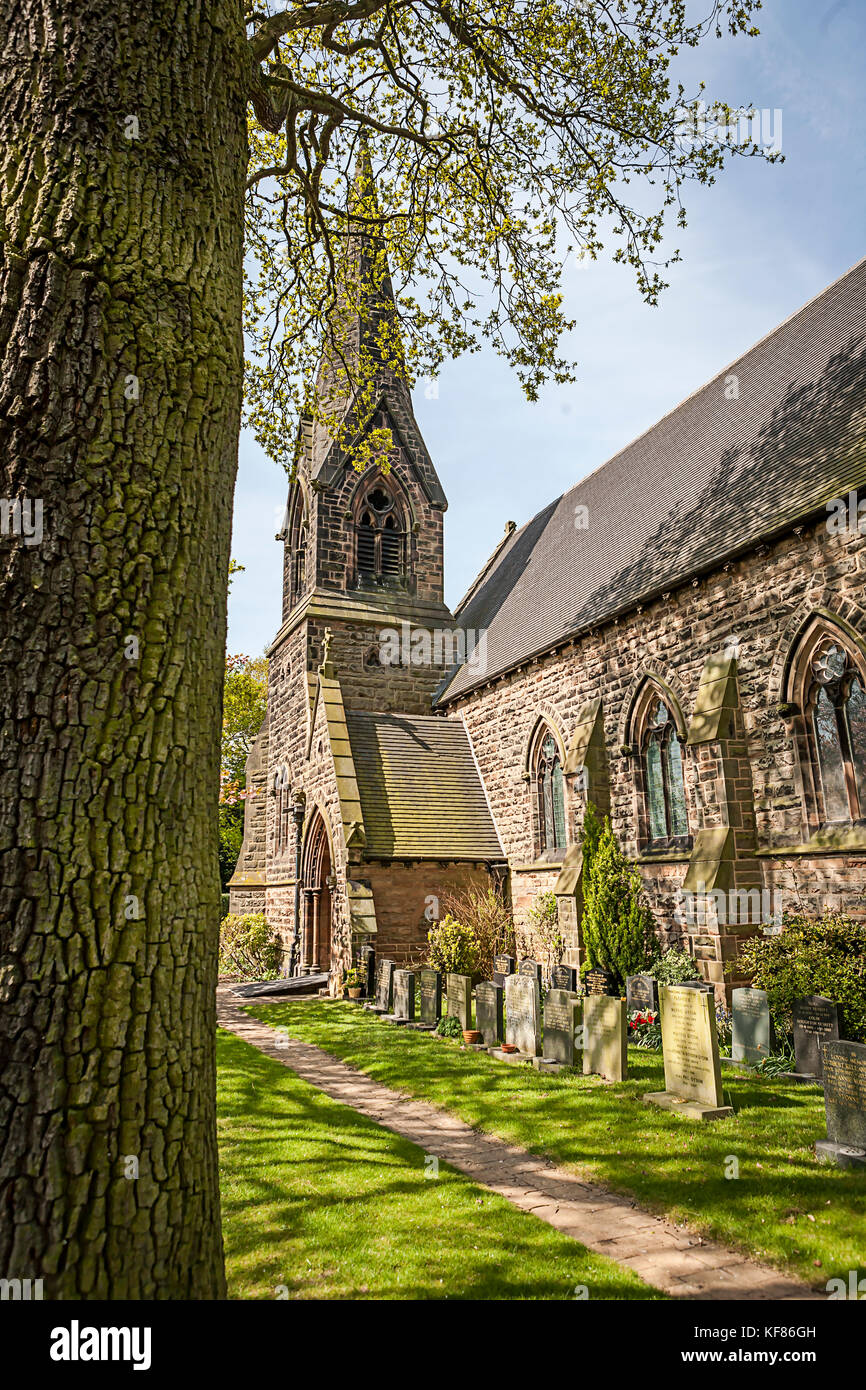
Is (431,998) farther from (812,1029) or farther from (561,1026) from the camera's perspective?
(812,1029)

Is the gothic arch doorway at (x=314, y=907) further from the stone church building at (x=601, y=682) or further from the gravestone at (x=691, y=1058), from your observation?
the gravestone at (x=691, y=1058)

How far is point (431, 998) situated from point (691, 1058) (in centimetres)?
561

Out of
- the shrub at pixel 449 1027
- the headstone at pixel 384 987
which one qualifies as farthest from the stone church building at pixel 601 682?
the shrub at pixel 449 1027

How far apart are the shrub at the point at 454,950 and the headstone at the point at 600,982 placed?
2425mm

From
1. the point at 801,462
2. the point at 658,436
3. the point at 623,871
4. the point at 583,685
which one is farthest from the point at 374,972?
the point at 658,436

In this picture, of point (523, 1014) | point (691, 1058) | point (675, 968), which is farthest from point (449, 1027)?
point (691, 1058)

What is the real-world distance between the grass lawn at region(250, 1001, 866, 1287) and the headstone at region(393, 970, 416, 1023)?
2.17 meters

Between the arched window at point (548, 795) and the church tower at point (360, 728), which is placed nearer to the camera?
the church tower at point (360, 728)

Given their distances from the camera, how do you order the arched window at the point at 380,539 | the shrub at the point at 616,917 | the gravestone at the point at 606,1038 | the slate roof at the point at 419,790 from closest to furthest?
the gravestone at the point at 606,1038
the shrub at the point at 616,917
the slate roof at the point at 419,790
the arched window at the point at 380,539

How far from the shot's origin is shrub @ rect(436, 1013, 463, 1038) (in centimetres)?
1188

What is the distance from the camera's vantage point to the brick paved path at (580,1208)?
14.4 ft

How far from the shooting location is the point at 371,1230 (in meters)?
5.07

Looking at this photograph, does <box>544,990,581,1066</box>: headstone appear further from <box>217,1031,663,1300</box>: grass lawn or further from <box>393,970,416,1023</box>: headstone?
<box>393,970,416,1023</box>: headstone

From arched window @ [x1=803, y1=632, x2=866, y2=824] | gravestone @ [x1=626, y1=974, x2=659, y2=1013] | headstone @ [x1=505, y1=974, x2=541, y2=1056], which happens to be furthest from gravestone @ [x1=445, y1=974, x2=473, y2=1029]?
arched window @ [x1=803, y1=632, x2=866, y2=824]
